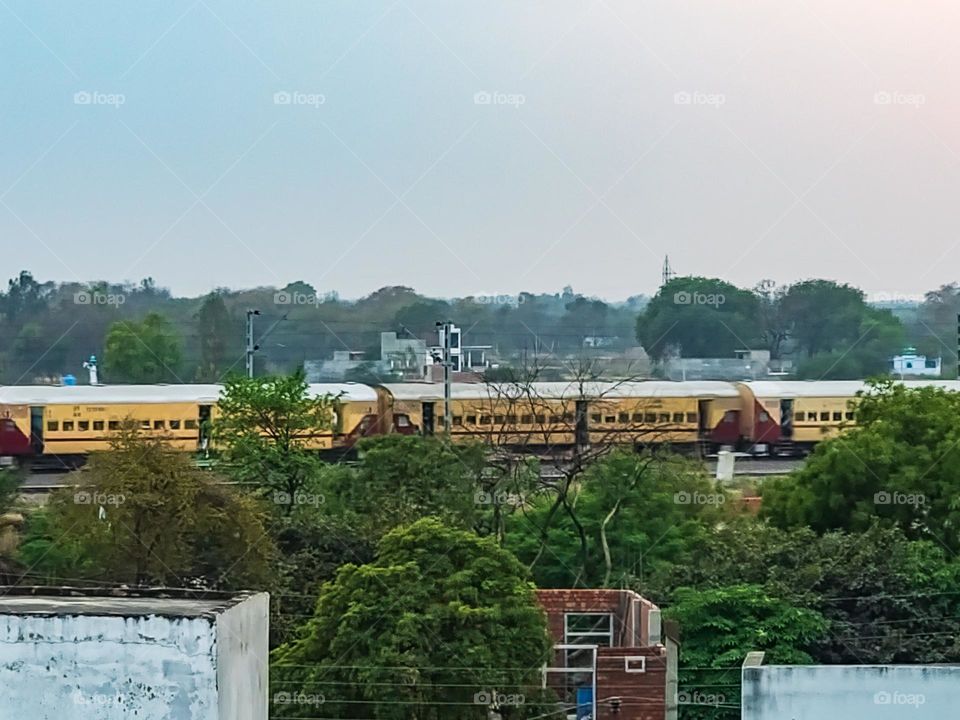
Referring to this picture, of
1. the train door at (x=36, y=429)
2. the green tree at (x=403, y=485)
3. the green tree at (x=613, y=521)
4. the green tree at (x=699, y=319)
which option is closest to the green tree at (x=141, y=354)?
the train door at (x=36, y=429)

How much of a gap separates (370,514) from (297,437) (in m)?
2.44

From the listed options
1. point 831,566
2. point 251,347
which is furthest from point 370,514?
point 251,347

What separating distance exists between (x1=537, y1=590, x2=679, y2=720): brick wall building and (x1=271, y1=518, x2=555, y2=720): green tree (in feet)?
1.08

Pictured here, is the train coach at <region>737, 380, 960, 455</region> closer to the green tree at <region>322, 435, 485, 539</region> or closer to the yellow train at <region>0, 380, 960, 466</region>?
the yellow train at <region>0, 380, 960, 466</region>

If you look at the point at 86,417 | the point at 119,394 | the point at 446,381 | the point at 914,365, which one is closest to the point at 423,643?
the point at 446,381

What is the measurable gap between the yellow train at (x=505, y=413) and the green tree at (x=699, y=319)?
0.68m

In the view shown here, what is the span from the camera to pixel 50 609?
3529 mm

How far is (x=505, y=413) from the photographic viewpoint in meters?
12.5

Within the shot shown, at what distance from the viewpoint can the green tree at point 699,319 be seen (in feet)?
46.2

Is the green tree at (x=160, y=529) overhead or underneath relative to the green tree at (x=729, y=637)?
overhead

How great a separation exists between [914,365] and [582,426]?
4.78 metres

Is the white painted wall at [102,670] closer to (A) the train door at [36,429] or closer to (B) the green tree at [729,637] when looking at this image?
(B) the green tree at [729,637]

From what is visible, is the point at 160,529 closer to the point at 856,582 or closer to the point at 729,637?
the point at 729,637

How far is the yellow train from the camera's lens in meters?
12.5
